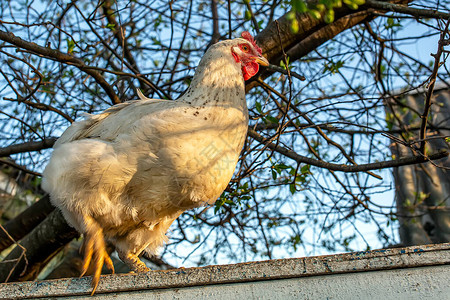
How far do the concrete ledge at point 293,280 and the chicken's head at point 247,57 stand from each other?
170 centimetres

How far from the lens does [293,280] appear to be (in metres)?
1.91

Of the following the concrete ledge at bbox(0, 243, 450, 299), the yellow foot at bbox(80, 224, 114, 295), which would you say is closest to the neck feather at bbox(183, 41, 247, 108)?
the yellow foot at bbox(80, 224, 114, 295)

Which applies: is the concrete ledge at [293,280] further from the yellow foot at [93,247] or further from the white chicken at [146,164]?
the yellow foot at [93,247]

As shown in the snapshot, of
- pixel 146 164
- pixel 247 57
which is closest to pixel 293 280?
pixel 146 164

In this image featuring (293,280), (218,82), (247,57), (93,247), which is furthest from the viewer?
(247,57)

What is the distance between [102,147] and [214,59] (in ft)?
3.44

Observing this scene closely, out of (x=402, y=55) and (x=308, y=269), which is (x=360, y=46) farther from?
(x=308, y=269)

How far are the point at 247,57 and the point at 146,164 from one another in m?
1.28

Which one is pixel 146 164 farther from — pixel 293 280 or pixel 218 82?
pixel 293 280

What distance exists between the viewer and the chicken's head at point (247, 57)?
319cm

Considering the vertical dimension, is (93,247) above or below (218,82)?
below

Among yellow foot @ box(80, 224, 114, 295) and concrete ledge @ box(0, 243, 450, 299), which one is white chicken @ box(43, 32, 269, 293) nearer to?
yellow foot @ box(80, 224, 114, 295)

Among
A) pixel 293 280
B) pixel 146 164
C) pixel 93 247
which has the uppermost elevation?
pixel 146 164

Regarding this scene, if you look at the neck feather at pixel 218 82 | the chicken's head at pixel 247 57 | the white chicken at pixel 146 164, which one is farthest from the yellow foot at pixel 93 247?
the chicken's head at pixel 247 57
